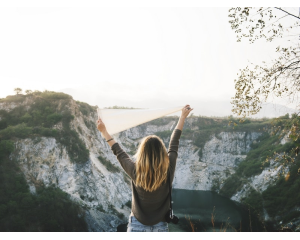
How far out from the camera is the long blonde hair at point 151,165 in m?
2.05

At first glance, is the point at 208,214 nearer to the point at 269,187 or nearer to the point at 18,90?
the point at 269,187

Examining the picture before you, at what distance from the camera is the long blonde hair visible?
2.05m

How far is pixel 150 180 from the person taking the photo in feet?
6.77

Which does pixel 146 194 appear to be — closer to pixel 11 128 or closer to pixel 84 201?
pixel 84 201

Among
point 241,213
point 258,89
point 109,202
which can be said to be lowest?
point 241,213

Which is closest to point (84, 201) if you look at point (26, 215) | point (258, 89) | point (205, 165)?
point (26, 215)

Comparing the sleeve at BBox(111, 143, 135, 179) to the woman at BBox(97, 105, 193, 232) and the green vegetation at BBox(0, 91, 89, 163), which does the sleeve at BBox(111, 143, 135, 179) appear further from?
the green vegetation at BBox(0, 91, 89, 163)

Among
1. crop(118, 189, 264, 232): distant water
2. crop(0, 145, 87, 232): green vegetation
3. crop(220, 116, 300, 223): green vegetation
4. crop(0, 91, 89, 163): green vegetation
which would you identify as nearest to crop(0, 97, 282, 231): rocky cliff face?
crop(0, 91, 89, 163): green vegetation

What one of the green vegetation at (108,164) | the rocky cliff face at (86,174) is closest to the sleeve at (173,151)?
the rocky cliff face at (86,174)

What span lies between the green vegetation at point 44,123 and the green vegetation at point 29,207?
6.31ft

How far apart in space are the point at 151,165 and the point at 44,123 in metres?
26.3

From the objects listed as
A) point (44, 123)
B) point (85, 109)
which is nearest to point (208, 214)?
point (85, 109)

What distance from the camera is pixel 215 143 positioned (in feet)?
189

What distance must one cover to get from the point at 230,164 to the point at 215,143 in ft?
18.2
